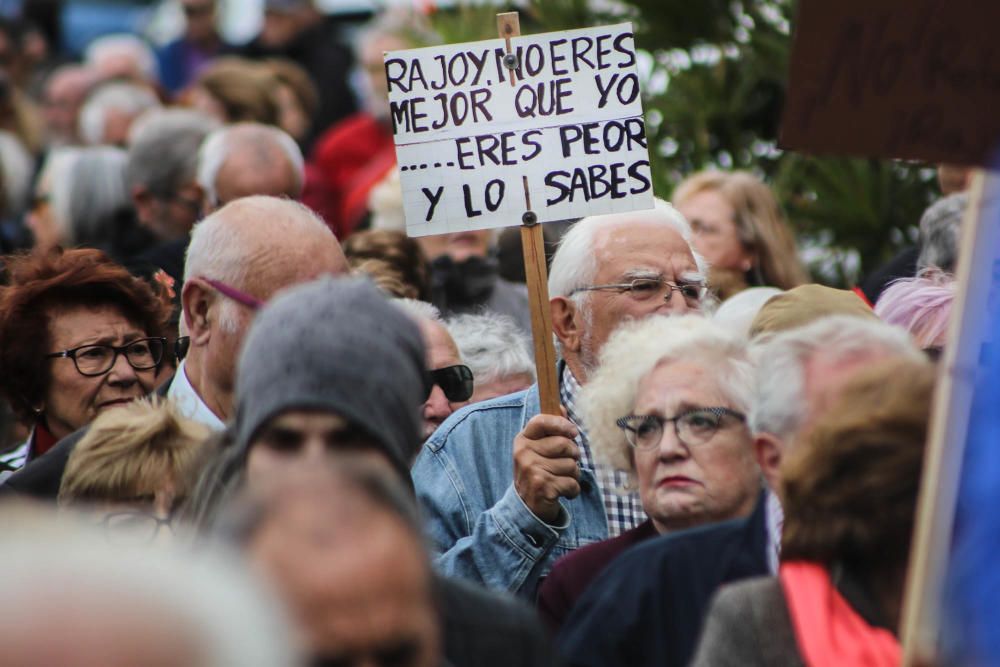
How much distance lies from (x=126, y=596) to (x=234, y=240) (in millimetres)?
2951

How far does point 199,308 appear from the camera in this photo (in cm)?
458

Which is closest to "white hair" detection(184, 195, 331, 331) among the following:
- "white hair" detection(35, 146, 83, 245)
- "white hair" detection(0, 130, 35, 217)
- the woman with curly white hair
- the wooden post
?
the woman with curly white hair

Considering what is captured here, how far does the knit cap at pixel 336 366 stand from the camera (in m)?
3.02

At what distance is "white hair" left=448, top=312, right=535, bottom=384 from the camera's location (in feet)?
18.9

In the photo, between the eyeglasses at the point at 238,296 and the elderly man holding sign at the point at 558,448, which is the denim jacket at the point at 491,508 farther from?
the eyeglasses at the point at 238,296

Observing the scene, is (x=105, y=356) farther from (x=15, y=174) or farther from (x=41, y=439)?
(x=15, y=174)

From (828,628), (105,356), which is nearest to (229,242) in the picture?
(105,356)

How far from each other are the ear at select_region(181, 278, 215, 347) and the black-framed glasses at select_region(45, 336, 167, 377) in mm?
445

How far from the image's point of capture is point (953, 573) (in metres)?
2.56

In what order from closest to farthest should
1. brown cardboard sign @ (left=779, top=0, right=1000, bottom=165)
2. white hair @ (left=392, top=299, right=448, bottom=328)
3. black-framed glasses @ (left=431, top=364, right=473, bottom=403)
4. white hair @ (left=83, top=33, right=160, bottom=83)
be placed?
brown cardboard sign @ (left=779, top=0, right=1000, bottom=165) < black-framed glasses @ (left=431, top=364, right=473, bottom=403) < white hair @ (left=392, top=299, right=448, bottom=328) < white hair @ (left=83, top=33, right=160, bottom=83)

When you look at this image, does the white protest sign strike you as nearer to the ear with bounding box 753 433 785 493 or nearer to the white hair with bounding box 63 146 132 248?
the ear with bounding box 753 433 785 493

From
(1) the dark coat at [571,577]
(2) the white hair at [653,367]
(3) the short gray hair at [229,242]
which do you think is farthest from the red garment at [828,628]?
(3) the short gray hair at [229,242]

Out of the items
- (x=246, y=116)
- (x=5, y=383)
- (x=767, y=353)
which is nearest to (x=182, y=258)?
(x=5, y=383)

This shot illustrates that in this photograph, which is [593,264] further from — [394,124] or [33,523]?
[33,523]
